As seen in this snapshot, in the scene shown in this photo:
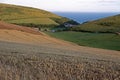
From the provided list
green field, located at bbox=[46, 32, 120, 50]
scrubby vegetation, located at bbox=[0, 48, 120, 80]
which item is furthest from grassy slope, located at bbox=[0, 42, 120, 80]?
green field, located at bbox=[46, 32, 120, 50]

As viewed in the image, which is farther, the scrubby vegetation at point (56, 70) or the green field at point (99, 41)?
the green field at point (99, 41)

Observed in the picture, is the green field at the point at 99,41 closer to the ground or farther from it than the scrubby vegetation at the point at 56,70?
closer to the ground

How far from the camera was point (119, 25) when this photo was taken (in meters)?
96.7

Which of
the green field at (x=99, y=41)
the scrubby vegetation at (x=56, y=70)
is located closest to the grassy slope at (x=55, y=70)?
the scrubby vegetation at (x=56, y=70)

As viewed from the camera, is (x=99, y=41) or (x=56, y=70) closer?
(x=56, y=70)

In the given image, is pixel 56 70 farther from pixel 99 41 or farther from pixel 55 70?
pixel 99 41

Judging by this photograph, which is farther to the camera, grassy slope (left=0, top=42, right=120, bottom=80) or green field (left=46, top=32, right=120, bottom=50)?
green field (left=46, top=32, right=120, bottom=50)

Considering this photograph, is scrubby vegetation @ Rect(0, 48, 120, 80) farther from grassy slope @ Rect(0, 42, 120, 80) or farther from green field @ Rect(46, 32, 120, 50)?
green field @ Rect(46, 32, 120, 50)

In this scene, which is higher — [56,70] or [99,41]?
[56,70]

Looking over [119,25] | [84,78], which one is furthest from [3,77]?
[119,25]

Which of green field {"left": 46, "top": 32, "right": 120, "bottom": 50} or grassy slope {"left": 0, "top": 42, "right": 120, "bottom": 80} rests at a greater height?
grassy slope {"left": 0, "top": 42, "right": 120, "bottom": 80}

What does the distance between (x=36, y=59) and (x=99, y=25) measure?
295 feet

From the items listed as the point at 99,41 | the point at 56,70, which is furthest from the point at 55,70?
the point at 99,41

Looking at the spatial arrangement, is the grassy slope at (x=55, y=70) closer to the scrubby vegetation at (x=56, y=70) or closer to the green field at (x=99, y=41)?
the scrubby vegetation at (x=56, y=70)
